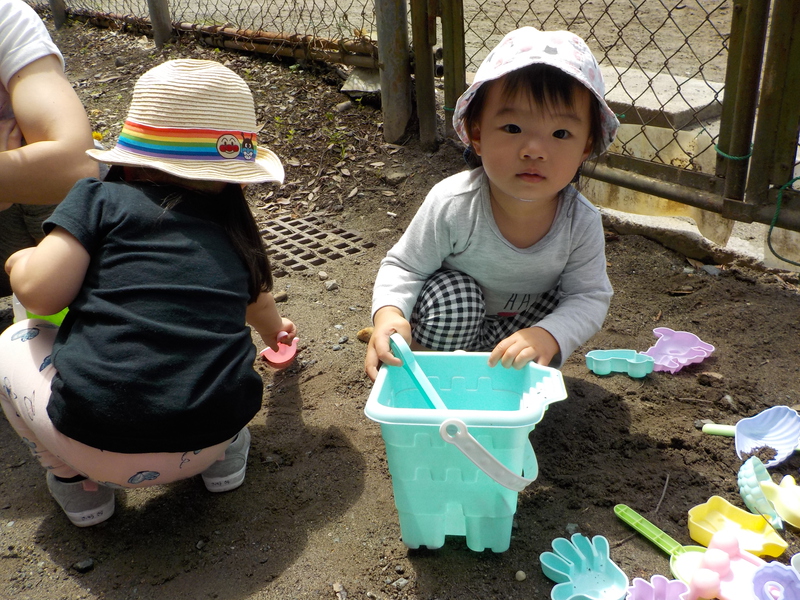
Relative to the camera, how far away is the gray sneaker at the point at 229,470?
1666 mm

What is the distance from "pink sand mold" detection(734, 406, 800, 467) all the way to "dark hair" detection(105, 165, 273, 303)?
50.1 inches

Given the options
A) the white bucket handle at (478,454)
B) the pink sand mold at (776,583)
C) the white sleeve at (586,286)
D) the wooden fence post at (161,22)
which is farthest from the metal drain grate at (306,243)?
the wooden fence post at (161,22)

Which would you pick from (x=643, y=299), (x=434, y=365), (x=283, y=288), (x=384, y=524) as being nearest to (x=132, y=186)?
(x=434, y=365)

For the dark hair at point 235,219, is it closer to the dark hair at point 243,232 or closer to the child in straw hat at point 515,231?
the dark hair at point 243,232

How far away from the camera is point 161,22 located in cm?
533

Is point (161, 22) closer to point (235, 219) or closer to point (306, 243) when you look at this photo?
point (306, 243)

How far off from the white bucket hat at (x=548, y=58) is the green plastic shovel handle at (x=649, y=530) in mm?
907

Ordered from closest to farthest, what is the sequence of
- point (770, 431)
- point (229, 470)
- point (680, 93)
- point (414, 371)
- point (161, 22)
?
point (414, 371)
point (229, 470)
point (770, 431)
point (680, 93)
point (161, 22)

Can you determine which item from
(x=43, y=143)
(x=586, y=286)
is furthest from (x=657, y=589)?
(x=43, y=143)

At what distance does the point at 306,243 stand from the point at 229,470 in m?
1.63

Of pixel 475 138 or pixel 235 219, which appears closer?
pixel 235 219

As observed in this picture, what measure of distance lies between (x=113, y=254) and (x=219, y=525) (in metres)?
0.67

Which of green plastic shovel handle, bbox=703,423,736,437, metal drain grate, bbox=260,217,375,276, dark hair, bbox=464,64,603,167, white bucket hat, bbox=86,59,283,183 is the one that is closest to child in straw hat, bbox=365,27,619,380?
dark hair, bbox=464,64,603,167

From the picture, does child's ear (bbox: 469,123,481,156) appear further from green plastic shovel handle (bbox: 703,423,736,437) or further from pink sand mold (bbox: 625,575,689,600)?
pink sand mold (bbox: 625,575,689,600)
